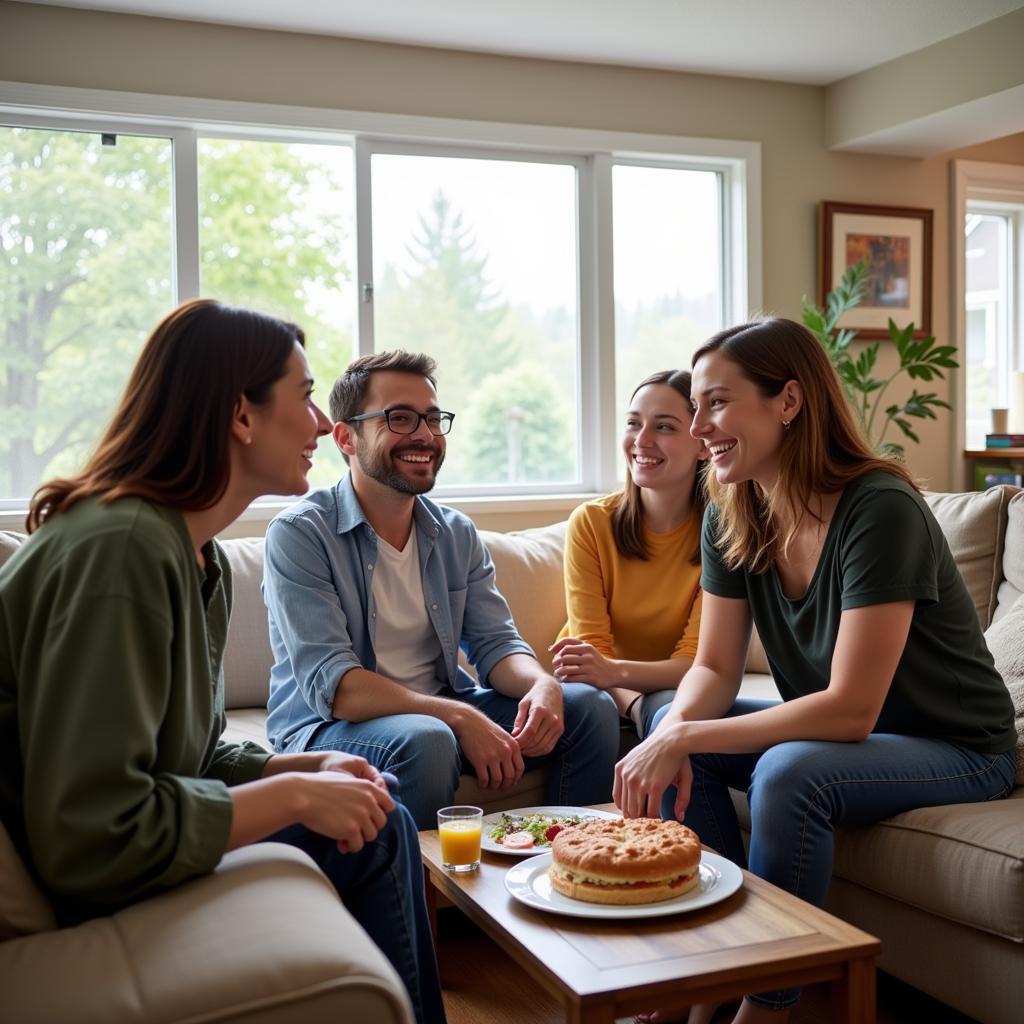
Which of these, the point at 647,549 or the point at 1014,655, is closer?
the point at 1014,655

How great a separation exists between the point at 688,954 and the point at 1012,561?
67.3 inches

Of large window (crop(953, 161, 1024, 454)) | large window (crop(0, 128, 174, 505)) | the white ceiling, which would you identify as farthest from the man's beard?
large window (crop(953, 161, 1024, 454))

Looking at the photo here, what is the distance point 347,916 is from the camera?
1.27m

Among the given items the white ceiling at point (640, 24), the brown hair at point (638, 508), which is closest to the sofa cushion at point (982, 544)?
the brown hair at point (638, 508)

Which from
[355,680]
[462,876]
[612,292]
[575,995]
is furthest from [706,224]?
[575,995]

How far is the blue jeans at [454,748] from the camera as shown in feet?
7.27

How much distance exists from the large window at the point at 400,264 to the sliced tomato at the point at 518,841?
2427 mm

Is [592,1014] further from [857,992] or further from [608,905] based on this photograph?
[857,992]

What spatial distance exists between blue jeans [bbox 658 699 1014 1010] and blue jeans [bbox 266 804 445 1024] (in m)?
0.59

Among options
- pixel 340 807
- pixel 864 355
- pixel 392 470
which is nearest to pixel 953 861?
pixel 340 807

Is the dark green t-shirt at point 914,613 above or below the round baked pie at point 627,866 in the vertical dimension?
above

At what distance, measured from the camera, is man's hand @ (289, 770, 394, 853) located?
137cm

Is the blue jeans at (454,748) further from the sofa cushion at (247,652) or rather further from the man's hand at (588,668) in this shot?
the sofa cushion at (247,652)

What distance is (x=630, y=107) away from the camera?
467 cm
